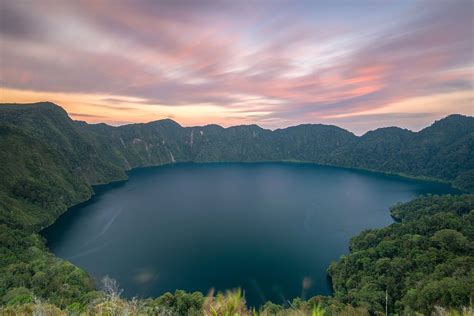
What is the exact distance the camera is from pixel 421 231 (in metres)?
65.7

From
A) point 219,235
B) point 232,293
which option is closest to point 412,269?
point 219,235

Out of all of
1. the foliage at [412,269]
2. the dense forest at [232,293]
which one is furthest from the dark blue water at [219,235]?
the foliage at [412,269]

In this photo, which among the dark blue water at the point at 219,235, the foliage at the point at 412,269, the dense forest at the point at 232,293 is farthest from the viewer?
the dark blue water at the point at 219,235

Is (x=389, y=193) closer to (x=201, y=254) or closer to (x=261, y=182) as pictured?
(x=261, y=182)

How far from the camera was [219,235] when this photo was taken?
81.2 meters

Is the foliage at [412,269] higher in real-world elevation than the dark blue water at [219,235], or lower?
higher

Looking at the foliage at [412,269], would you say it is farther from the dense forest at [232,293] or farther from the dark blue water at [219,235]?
the dark blue water at [219,235]

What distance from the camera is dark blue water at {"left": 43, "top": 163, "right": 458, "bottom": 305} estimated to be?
57.1 metres

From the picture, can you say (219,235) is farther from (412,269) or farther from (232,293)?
(232,293)

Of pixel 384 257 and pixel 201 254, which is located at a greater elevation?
pixel 384 257

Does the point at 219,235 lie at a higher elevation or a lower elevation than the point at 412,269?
lower

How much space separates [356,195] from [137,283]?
121299 mm

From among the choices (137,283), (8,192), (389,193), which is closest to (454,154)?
(389,193)

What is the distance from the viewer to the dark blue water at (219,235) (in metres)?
57.1
